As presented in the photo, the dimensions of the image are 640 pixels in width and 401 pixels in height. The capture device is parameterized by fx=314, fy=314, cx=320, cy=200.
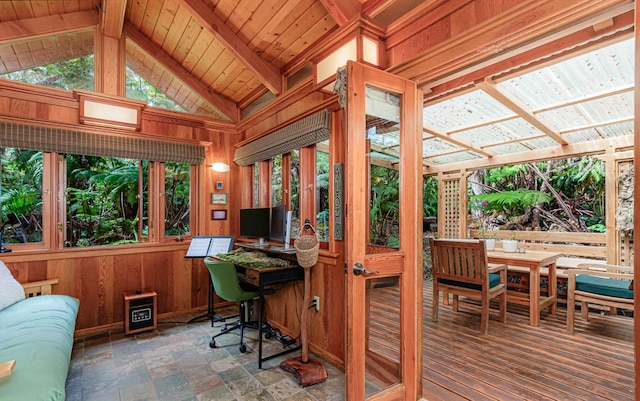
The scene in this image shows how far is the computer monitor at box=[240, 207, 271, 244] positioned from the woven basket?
Answer: 916 mm

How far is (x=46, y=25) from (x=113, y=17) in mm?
610

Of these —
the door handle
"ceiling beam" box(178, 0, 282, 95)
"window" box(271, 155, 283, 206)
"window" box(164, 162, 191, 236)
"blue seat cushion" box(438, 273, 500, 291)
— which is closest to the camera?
the door handle

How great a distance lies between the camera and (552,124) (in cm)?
382

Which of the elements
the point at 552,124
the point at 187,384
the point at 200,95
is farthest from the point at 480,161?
the point at 187,384

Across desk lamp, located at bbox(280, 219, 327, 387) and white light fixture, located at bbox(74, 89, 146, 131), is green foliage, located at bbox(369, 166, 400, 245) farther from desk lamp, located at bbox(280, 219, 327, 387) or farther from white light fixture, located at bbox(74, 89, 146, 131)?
white light fixture, located at bbox(74, 89, 146, 131)

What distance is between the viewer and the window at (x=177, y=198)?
396 centimetres

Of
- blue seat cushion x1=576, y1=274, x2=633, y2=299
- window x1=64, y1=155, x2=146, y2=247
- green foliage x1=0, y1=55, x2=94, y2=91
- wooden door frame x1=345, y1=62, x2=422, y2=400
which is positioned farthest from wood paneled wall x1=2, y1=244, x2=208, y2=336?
blue seat cushion x1=576, y1=274, x2=633, y2=299

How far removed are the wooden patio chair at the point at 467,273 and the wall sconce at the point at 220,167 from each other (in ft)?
9.10

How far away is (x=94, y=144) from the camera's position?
11.1 ft

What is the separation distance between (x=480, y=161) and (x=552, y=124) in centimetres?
160

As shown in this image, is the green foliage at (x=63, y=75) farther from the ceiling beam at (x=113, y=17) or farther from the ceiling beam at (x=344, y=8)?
the ceiling beam at (x=344, y=8)

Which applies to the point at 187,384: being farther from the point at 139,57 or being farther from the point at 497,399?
the point at 139,57

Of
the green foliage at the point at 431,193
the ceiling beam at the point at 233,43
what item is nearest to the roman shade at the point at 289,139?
the ceiling beam at the point at 233,43

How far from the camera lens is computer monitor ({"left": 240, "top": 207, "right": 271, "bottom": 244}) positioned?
11.3ft
